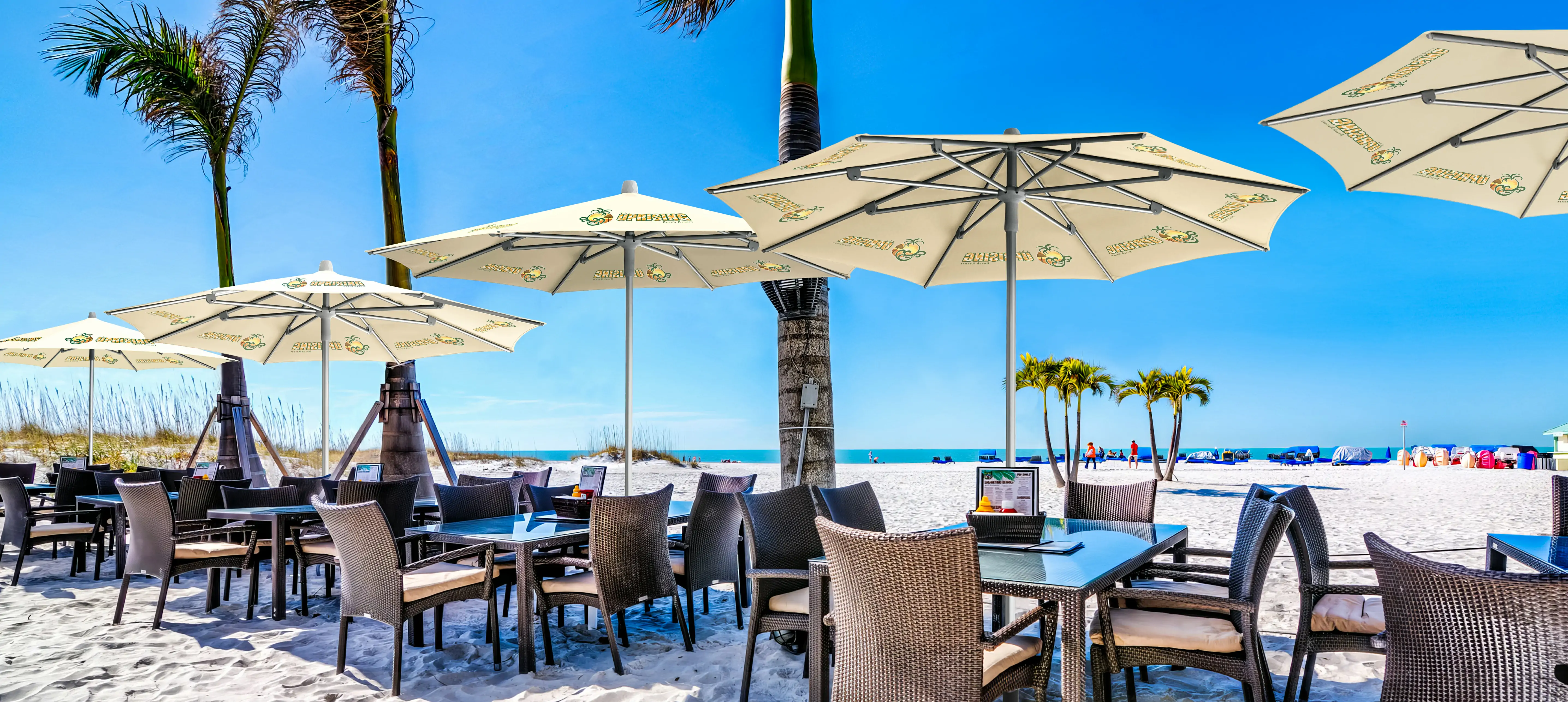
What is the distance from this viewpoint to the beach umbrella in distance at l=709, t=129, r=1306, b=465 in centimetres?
362

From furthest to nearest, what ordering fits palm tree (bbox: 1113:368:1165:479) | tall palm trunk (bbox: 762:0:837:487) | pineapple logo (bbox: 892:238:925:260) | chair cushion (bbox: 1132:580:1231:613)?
palm tree (bbox: 1113:368:1165:479), tall palm trunk (bbox: 762:0:837:487), pineapple logo (bbox: 892:238:925:260), chair cushion (bbox: 1132:580:1231:613)

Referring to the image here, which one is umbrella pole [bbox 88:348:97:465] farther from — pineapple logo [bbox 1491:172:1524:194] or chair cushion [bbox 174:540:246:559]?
pineapple logo [bbox 1491:172:1524:194]

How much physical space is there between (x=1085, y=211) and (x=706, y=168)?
114ft

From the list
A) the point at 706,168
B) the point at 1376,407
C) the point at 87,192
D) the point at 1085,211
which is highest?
the point at 706,168

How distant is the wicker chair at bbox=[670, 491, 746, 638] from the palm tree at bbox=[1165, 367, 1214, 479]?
23929 millimetres

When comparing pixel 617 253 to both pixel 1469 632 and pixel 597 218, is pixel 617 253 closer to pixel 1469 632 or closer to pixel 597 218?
pixel 597 218

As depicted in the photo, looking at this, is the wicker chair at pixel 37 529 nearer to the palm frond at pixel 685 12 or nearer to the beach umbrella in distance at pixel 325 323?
the beach umbrella in distance at pixel 325 323

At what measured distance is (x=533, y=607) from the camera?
4.08m

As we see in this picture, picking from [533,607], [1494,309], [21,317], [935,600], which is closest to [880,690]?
[935,600]

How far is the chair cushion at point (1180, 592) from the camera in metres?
2.76

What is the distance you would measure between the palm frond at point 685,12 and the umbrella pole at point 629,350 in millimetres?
2748

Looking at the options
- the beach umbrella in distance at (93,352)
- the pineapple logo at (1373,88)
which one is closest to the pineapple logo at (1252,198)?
the pineapple logo at (1373,88)

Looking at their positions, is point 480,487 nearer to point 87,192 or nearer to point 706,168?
point 87,192

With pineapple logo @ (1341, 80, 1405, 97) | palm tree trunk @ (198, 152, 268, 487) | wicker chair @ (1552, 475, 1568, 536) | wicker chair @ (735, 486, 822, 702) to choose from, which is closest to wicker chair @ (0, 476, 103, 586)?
palm tree trunk @ (198, 152, 268, 487)
